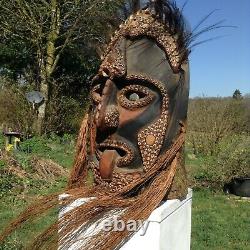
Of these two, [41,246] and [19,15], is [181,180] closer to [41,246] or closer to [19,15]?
[41,246]

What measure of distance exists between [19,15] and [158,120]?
1220cm

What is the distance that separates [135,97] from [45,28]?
40.2ft

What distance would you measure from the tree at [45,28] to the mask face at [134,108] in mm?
10878

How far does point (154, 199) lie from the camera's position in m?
2.79

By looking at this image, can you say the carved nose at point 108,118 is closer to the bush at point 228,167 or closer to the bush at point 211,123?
the bush at point 228,167

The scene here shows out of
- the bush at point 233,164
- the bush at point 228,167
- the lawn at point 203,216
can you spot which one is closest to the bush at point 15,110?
the lawn at point 203,216

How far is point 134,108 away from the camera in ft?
9.66

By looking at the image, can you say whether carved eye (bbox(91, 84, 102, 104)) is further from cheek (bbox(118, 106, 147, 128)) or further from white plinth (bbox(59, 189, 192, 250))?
white plinth (bbox(59, 189, 192, 250))

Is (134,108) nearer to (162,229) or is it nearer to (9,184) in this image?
(162,229)

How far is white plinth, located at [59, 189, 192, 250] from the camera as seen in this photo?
2.71m

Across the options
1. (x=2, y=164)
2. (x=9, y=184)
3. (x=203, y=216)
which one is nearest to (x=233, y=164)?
(x=203, y=216)

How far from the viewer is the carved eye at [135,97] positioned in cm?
294

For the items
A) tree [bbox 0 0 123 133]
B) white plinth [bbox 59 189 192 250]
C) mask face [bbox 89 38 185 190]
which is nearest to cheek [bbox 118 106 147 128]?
mask face [bbox 89 38 185 190]

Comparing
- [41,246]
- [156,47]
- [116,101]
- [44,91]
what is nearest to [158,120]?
[116,101]
